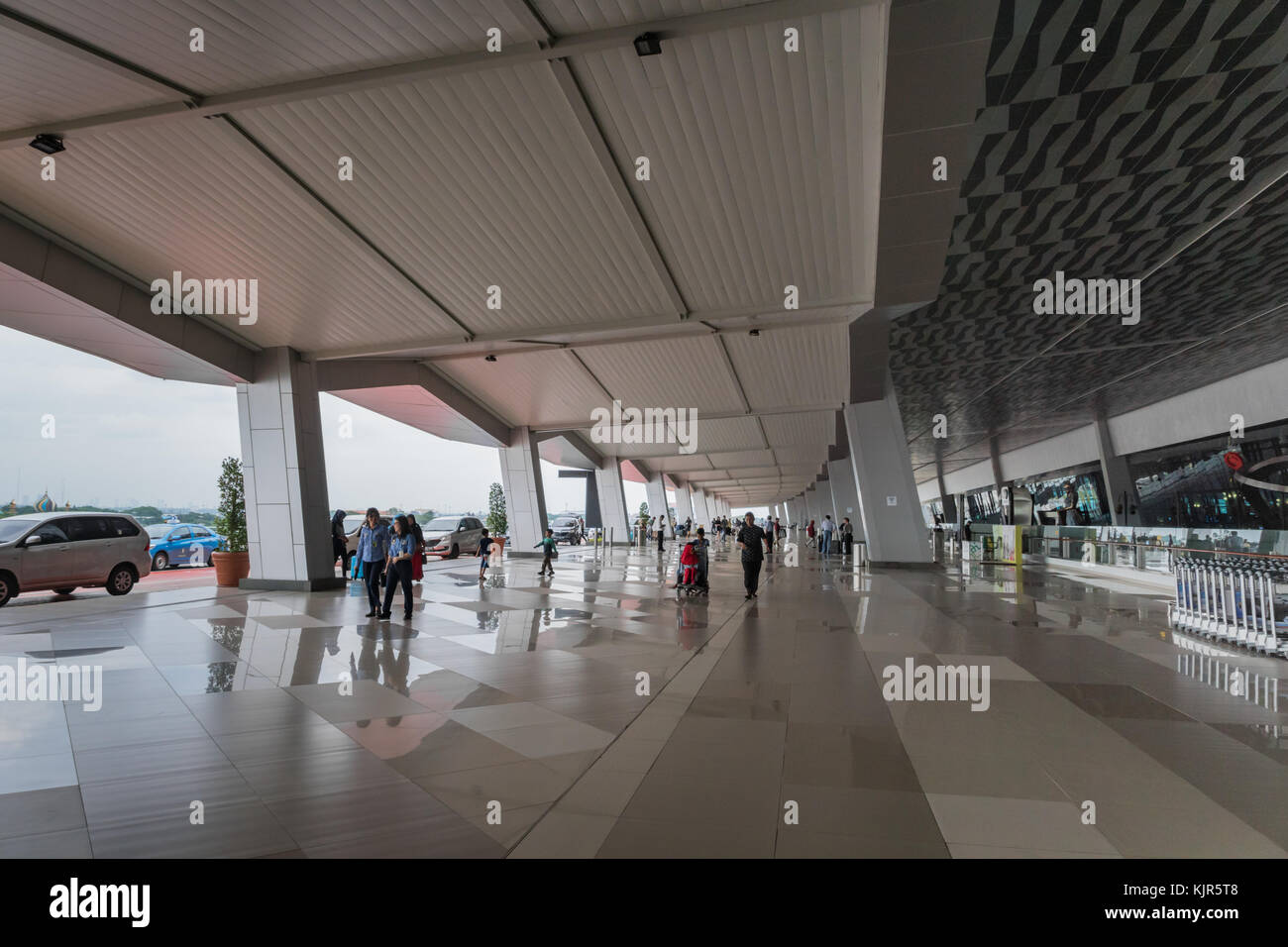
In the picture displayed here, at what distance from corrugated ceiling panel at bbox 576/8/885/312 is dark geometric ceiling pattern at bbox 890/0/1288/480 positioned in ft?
4.97

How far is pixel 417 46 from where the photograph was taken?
7109 millimetres

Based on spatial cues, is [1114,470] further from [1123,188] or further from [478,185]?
[478,185]

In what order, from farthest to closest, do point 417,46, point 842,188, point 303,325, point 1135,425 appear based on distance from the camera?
point 1135,425 < point 303,325 < point 842,188 < point 417,46

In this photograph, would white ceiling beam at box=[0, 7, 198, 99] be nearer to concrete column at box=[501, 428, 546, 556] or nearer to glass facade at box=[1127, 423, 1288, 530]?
concrete column at box=[501, 428, 546, 556]

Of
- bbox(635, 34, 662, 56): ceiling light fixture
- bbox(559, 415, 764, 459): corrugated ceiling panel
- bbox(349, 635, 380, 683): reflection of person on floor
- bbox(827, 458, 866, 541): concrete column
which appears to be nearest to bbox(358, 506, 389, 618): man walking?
bbox(349, 635, 380, 683): reflection of person on floor

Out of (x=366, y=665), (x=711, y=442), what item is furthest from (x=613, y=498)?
(x=366, y=665)

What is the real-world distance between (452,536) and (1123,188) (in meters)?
27.0

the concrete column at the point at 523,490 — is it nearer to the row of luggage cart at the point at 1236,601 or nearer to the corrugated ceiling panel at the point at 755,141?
the corrugated ceiling panel at the point at 755,141

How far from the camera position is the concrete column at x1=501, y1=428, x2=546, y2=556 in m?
28.9

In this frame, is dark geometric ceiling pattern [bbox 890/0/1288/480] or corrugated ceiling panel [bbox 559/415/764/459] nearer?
dark geometric ceiling pattern [bbox 890/0/1288/480]

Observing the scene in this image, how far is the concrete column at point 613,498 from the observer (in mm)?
41438
